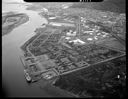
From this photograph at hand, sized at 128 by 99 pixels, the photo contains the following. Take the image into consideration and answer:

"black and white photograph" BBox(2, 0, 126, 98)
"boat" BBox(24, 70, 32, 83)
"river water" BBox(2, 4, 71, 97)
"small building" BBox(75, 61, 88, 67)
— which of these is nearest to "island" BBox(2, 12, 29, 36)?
"black and white photograph" BBox(2, 0, 126, 98)

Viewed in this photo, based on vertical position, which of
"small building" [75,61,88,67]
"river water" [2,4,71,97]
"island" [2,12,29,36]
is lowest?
"river water" [2,4,71,97]

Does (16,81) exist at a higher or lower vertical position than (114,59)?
lower

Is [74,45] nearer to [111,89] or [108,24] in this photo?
[111,89]

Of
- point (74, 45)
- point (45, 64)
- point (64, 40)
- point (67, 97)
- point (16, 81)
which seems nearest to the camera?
point (67, 97)

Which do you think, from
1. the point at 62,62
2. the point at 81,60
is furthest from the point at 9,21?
the point at 81,60

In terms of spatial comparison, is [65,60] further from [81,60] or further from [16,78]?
[16,78]

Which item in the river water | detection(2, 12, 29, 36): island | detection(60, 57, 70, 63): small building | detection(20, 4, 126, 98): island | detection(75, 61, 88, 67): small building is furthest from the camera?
detection(60, 57, 70, 63): small building

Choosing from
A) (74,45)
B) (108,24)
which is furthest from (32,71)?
(108,24)

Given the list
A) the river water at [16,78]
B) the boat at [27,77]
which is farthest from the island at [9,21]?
the boat at [27,77]

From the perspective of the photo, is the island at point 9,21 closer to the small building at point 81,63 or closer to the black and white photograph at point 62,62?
the black and white photograph at point 62,62

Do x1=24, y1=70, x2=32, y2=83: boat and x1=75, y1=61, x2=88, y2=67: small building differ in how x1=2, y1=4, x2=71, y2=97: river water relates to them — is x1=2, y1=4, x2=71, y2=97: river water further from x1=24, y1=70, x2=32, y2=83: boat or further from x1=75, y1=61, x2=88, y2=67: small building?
x1=75, y1=61, x2=88, y2=67: small building
